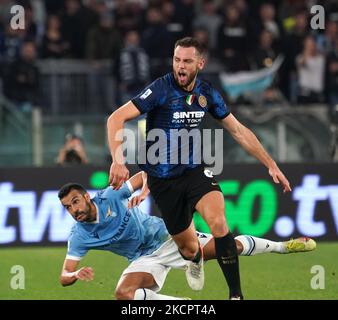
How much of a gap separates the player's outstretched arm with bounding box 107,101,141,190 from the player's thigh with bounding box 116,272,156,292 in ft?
3.72

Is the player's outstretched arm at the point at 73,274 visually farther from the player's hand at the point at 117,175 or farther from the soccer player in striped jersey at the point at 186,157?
the soccer player in striped jersey at the point at 186,157

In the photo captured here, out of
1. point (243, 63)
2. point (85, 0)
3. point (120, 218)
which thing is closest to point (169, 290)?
point (120, 218)

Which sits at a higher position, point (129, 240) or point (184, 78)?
point (184, 78)

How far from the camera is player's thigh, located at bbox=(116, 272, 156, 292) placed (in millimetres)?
9688

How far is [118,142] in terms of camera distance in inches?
359

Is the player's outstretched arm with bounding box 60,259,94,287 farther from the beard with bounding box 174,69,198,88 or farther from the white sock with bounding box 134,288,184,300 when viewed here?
the beard with bounding box 174,69,198,88

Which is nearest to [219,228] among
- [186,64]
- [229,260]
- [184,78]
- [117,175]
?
[229,260]

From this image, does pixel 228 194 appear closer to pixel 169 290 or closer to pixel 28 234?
pixel 28 234

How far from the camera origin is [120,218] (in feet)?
33.1

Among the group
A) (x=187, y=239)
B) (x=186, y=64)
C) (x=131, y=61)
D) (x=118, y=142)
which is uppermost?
(x=131, y=61)

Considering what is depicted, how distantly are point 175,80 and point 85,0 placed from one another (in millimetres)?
9965

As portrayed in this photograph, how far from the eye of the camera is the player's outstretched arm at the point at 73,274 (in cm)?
905

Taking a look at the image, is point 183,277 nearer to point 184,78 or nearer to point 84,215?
point 84,215

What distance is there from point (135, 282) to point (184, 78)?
1.89 meters
